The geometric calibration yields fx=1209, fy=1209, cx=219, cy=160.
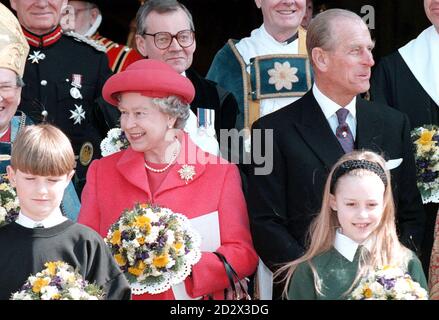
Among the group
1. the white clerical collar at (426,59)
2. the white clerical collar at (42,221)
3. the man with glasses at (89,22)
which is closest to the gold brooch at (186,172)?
the white clerical collar at (42,221)

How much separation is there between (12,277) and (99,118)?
5.71 ft

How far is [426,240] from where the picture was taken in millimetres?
6125

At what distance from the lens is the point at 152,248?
205 inches

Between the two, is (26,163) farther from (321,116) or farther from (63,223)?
(321,116)

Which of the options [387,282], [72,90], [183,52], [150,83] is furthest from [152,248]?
[72,90]

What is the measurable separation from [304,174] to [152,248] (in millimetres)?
881

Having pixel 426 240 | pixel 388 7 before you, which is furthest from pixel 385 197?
pixel 388 7

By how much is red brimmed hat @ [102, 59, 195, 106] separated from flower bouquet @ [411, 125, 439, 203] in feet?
3.93

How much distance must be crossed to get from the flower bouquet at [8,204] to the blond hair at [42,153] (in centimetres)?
A: 40

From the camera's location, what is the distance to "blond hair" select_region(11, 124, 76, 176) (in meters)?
4.97

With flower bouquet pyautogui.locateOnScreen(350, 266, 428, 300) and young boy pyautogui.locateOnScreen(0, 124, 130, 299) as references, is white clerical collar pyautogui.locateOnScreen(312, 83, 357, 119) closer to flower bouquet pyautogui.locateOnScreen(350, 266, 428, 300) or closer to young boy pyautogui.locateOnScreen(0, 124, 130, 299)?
Answer: flower bouquet pyautogui.locateOnScreen(350, 266, 428, 300)

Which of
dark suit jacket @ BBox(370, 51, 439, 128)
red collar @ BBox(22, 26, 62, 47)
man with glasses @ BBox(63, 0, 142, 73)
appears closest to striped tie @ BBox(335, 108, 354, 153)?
dark suit jacket @ BBox(370, 51, 439, 128)

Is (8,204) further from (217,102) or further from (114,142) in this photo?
(217,102)

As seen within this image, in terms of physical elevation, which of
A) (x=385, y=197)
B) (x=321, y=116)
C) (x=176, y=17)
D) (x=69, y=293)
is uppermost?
(x=176, y=17)
